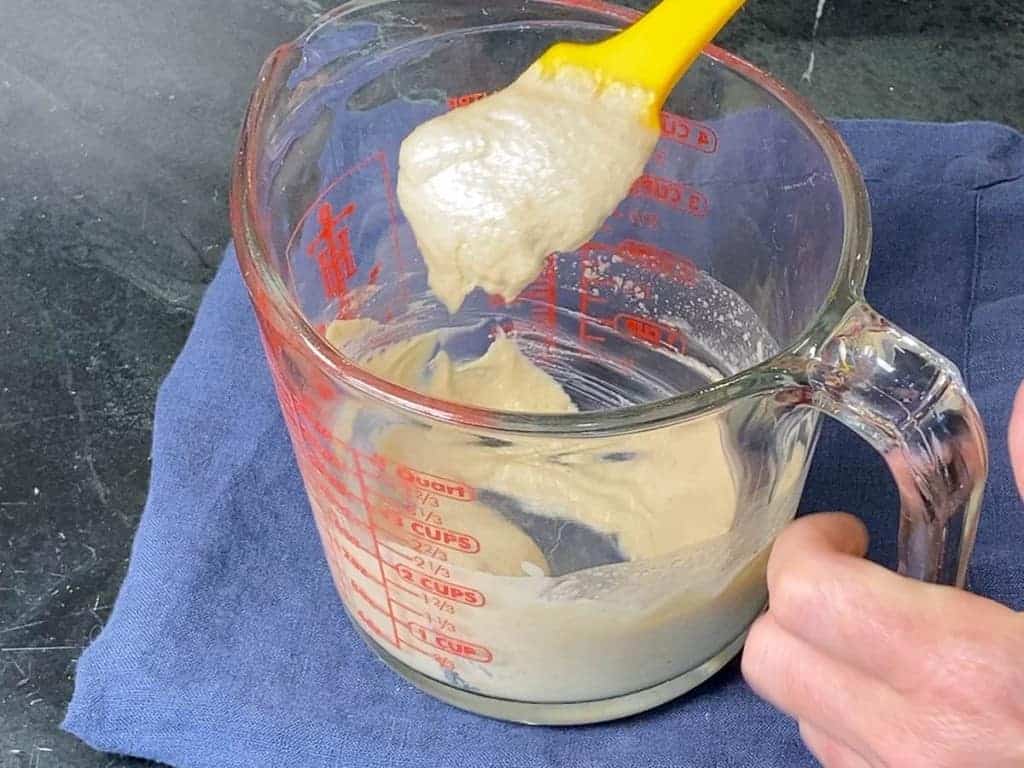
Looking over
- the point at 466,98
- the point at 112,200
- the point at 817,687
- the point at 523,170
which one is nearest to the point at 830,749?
the point at 817,687

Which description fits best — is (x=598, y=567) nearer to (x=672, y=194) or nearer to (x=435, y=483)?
(x=435, y=483)

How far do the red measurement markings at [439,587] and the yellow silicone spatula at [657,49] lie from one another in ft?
0.92

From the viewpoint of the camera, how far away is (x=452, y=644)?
68 centimetres

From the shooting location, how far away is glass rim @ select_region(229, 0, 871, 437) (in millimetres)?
529

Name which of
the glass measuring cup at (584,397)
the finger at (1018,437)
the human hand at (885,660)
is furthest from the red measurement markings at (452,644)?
the finger at (1018,437)

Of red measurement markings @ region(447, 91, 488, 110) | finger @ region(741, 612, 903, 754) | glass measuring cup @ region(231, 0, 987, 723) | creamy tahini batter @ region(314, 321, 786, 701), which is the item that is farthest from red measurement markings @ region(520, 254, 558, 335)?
finger @ region(741, 612, 903, 754)

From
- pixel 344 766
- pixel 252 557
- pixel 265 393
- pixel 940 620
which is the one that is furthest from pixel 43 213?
pixel 940 620

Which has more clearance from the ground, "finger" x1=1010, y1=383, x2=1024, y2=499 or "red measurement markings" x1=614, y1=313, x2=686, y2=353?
"finger" x1=1010, y1=383, x2=1024, y2=499

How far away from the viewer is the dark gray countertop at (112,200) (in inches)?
32.3

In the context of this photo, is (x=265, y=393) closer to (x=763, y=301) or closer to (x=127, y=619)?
(x=127, y=619)

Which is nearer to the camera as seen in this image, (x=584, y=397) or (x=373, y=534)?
(x=373, y=534)

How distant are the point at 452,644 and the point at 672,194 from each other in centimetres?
33

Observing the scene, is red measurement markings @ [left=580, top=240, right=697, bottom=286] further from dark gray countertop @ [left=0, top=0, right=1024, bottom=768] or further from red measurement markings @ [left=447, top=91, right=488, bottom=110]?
dark gray countertop @ [left=0, top=0, right=1024, bottom=768]

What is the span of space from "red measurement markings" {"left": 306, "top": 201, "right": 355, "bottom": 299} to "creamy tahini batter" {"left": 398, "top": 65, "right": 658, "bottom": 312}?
0.06m
